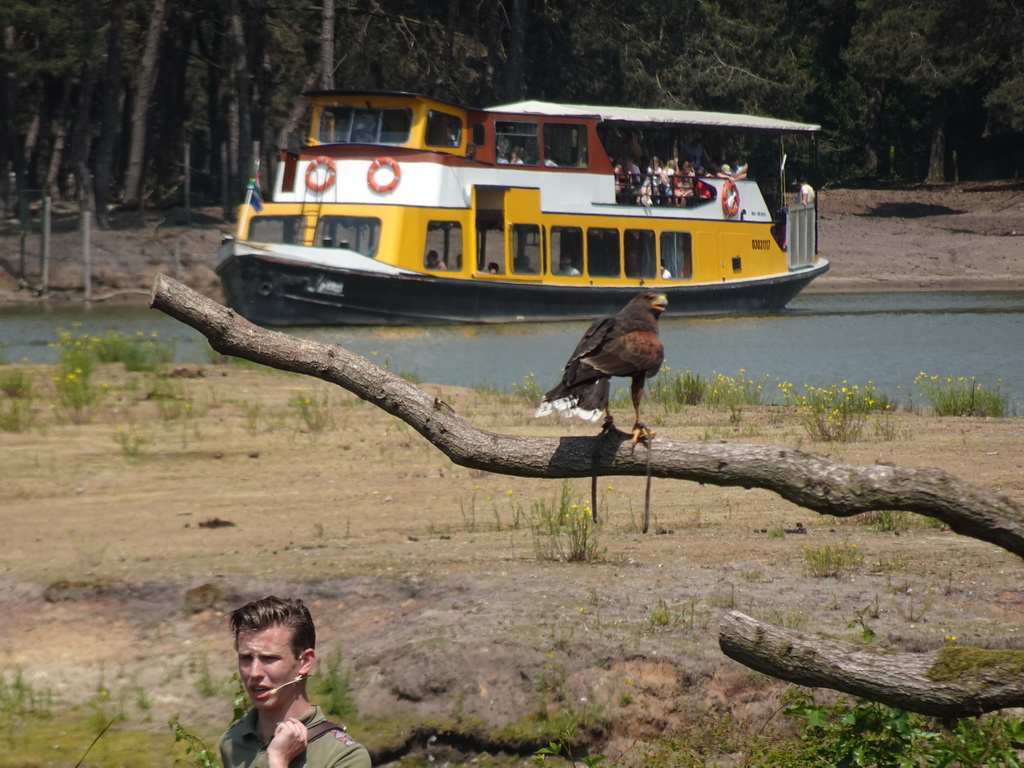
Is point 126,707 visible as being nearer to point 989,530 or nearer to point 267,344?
point 267,344

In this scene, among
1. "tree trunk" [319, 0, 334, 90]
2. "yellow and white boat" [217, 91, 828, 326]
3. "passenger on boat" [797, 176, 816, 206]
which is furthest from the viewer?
"tree trunk" [319, 0, 334, 90]

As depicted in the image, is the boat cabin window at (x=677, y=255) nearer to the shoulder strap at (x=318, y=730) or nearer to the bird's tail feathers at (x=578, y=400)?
the bird's tail feathers at (x=578, y=400)

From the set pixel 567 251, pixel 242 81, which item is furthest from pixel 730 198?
pixel 242 81

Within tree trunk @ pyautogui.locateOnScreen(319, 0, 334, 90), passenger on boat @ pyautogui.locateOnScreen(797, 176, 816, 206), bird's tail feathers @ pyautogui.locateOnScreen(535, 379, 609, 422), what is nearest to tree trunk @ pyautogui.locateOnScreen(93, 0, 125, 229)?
tree trunk @ pyautogui.locateOnScreen(319, 0, 334, 90)

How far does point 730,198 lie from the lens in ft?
93.1

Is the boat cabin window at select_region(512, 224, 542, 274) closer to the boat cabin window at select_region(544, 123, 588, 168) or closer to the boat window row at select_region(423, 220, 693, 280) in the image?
the boat window row at select_region(423, 220, 693, 280)

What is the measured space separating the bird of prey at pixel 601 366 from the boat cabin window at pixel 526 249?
70.6 ft

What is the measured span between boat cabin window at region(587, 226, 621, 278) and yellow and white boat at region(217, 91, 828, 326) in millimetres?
27

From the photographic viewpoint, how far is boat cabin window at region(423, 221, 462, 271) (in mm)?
25594

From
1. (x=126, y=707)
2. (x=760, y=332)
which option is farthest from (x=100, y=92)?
(x=126, y=707)

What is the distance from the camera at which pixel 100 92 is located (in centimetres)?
4591

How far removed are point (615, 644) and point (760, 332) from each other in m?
20.0

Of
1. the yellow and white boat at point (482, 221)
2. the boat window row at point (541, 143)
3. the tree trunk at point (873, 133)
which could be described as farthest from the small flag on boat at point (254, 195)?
the tree trunk at point (873, 133)

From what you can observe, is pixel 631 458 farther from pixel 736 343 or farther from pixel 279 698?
pixel 736 343
